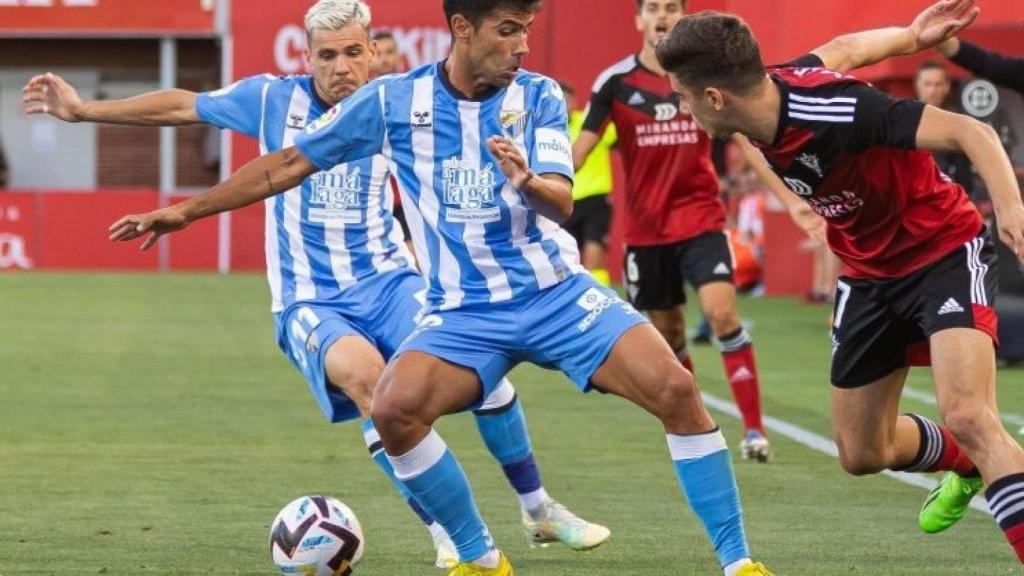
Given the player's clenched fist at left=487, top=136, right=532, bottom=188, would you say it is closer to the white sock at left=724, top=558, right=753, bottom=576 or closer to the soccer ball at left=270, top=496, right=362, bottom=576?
the white sock at left=724, top=558, right=753, bottom=576

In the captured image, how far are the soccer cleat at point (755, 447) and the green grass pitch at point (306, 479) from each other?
5.2 inches

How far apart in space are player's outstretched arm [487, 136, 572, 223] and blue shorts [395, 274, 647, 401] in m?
0.32

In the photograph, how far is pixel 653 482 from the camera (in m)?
9.91

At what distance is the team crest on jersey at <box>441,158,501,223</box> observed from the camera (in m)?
6.82

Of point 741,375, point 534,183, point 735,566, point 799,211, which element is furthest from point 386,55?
point 735,566

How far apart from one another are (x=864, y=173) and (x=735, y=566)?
4.34 feet

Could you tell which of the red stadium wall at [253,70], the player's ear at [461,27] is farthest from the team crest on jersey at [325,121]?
the red stadium wall at [253,70]

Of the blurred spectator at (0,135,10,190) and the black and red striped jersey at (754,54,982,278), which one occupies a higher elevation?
the black and red striped jersey at (754,54,982,278)

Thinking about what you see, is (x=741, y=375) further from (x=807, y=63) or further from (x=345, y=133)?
(x=345, y=133)

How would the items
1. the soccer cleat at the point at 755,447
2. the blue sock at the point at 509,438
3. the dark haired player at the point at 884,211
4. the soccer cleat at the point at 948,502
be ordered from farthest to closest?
1. the soccer cleat at the point at 755,447
2. the blue sock at the point at 509,438
3. the soccer cleat at the point at 948,502
4. the dark haired player at the point at 884,211

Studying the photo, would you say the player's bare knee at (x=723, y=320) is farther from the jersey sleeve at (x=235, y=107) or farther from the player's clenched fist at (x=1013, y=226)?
the player's clenched fist at (x=1013, y=226)

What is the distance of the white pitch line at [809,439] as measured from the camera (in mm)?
9719

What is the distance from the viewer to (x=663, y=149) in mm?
11398

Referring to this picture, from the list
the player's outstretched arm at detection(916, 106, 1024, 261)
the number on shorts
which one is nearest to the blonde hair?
the number on shorts
